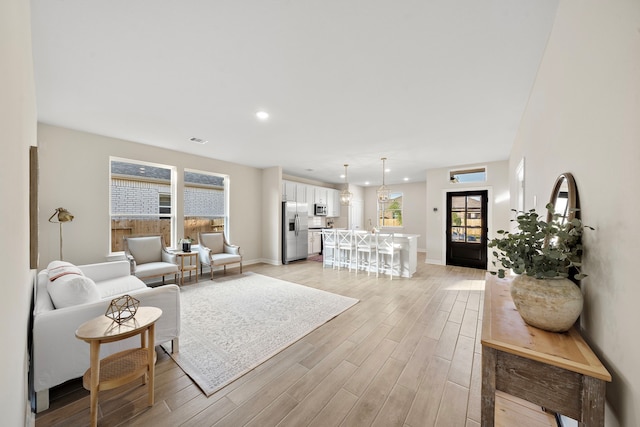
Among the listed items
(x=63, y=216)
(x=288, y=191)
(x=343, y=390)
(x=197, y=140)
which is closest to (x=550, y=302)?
(x=343, y=390)

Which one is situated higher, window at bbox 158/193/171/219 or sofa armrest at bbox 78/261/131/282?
window at bbox 158/193/171/219

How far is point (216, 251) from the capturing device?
5387mm

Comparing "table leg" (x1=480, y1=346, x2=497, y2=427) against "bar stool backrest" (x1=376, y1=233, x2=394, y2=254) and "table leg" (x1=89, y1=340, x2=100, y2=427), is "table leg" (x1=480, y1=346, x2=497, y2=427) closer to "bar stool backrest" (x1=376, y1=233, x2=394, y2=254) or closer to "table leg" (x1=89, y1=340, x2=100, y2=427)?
"table leg" (x1=89, y1=340, x2=100, y2=427)

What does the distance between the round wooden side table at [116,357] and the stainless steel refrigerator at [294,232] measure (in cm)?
452

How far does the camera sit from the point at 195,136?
3963 millimetres

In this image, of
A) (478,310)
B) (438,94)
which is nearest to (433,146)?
(438,94)

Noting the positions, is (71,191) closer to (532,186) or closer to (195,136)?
(195,136)

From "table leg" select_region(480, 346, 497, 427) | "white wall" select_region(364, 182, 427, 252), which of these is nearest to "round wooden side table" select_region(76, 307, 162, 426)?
"table leg" select_region(480, 346, 497, 427)

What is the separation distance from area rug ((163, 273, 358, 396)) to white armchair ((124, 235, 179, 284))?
0.52m

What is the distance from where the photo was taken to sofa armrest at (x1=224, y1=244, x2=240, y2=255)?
5321mm

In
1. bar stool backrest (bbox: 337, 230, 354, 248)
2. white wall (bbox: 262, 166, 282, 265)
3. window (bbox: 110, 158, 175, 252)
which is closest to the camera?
window (bbox: 110, 158, 175, 252)

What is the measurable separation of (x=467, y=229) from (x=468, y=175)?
53.9 inches

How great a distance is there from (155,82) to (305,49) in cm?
159

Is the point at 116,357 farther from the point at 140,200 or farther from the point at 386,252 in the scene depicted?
the point at 386,252
